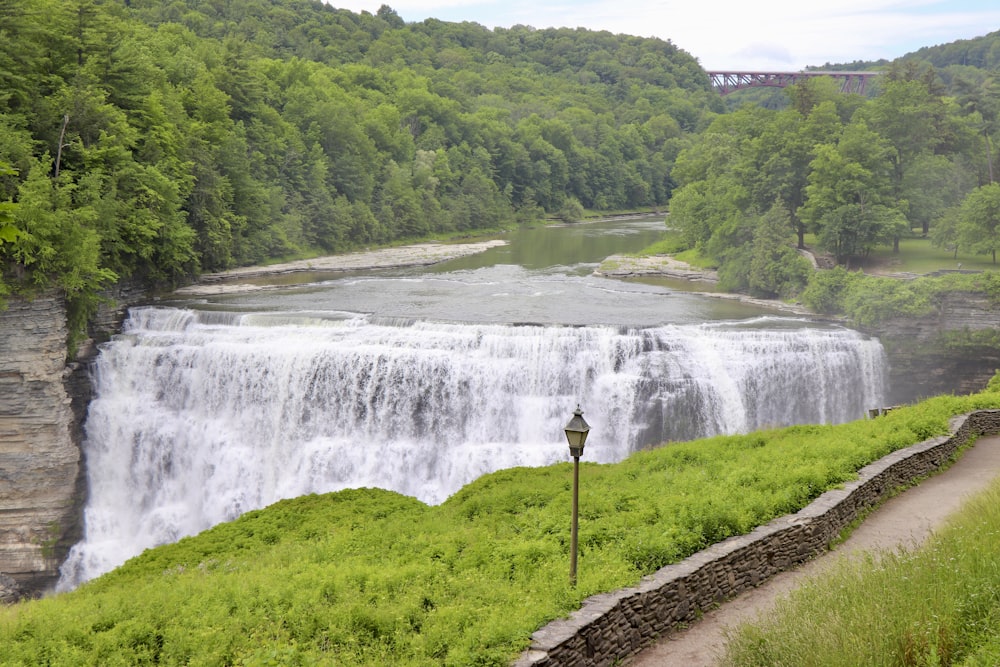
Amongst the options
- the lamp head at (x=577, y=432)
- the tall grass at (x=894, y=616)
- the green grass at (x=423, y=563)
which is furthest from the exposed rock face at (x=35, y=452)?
the tall grass at (x=894, y=616)

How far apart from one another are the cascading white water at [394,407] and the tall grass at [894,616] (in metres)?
15.0

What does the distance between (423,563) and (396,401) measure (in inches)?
549

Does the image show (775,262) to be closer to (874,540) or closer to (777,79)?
(874,540)

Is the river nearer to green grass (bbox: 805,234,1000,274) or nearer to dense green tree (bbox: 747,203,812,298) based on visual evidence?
dense green tree (bbox: 747,203,812,298)

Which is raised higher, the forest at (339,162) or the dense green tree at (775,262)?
the forest at (339,162)

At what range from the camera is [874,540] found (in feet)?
37.7

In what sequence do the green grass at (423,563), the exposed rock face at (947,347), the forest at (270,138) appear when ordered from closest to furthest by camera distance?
the green grass at (423,563) < the forest at (270,138) < the exposed rock face at (947,347)

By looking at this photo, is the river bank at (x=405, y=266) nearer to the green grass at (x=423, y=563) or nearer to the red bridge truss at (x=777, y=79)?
the green grass at (x=423, y=563)

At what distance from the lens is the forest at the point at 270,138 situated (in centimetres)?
2716

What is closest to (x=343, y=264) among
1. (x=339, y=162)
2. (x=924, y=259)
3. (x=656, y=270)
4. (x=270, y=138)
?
(x=270, y=138)

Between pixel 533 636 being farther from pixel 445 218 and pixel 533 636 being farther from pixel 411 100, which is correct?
pixel 411 100

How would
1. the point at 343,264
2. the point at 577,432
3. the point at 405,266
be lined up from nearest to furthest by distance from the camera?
1. the point at 577,432
2. the point at 343,264
3. the point at 405,266

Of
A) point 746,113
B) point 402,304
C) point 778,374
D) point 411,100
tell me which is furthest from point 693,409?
point 411,100

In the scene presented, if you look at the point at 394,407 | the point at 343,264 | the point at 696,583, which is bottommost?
the point at 394,407
